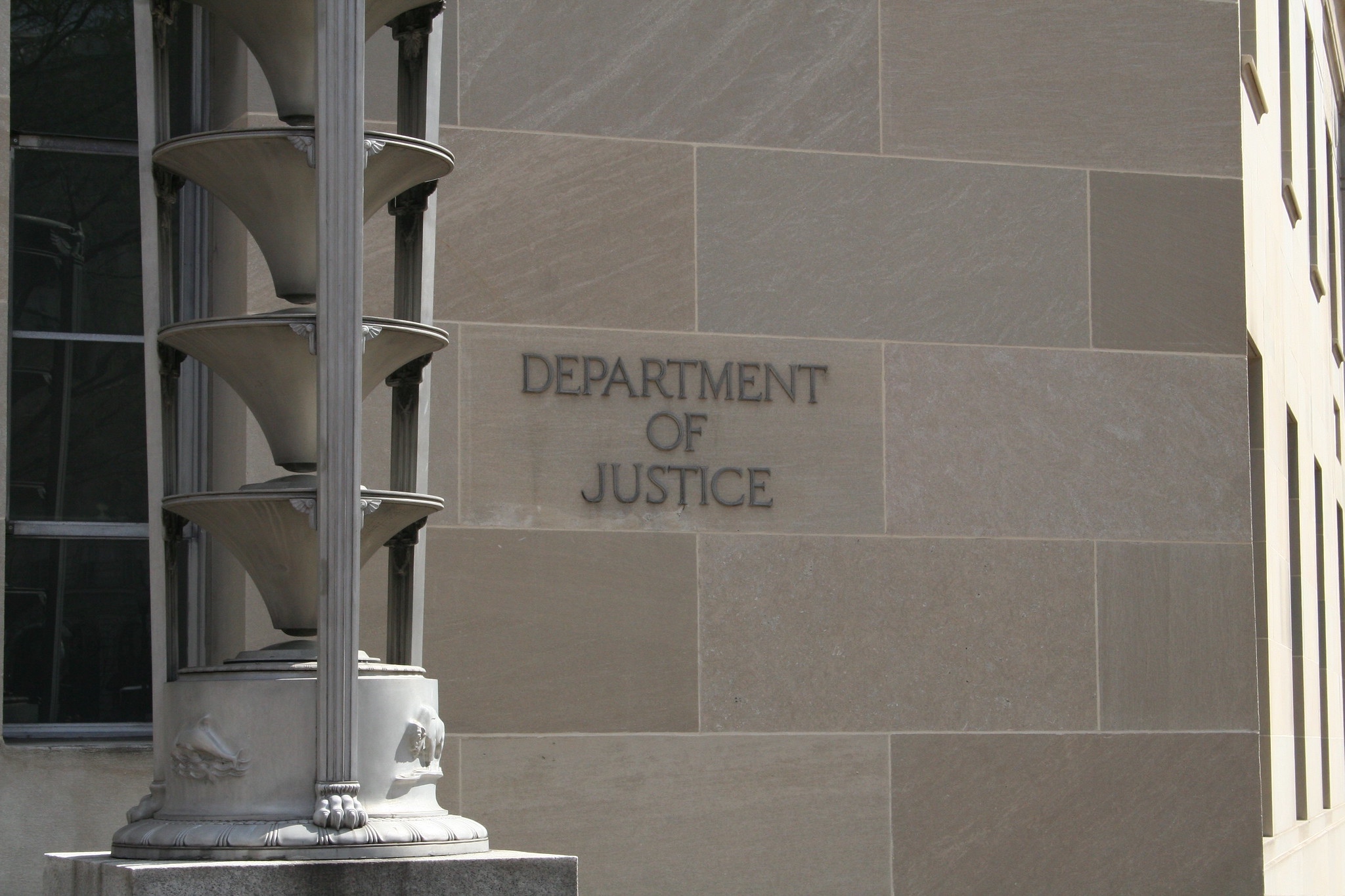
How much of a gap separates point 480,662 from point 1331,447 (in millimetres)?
13825

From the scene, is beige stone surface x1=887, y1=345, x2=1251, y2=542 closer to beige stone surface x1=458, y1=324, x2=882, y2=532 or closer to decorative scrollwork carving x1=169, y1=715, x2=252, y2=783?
beige stone surface x1=458, y1=324, x2=882, y2=532

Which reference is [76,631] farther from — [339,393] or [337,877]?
[337,877]

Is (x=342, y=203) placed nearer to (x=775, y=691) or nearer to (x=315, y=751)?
(x=315, y=751)

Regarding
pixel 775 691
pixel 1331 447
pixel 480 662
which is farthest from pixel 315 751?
pixel 1331 447

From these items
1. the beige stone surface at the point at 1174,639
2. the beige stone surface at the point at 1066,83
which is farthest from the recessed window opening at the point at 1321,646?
the beige stone surface at the point at 1066,83

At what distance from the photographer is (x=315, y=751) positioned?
15.4ft

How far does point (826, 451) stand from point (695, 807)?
6.17 feet

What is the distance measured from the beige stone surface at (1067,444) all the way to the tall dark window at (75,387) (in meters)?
3.76

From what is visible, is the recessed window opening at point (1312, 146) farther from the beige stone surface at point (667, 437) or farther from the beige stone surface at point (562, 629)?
the beige stone surface at point (562, 629)

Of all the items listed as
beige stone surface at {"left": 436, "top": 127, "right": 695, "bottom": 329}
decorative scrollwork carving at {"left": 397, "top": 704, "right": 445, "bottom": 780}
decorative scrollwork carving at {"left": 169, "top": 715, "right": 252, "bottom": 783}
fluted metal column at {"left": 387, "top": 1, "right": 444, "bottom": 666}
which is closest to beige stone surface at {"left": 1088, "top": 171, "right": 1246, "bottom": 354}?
beige stone surface at {"left": 436, "top": 127, "right": 695, "bottom": 329}

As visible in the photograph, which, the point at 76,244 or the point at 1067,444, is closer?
the point at 76,244

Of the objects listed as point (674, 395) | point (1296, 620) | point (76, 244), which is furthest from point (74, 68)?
point (1296, 620)

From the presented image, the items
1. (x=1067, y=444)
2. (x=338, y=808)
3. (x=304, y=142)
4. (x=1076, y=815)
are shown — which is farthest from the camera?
(x=1067, y=444)

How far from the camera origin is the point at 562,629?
26.9 feet
